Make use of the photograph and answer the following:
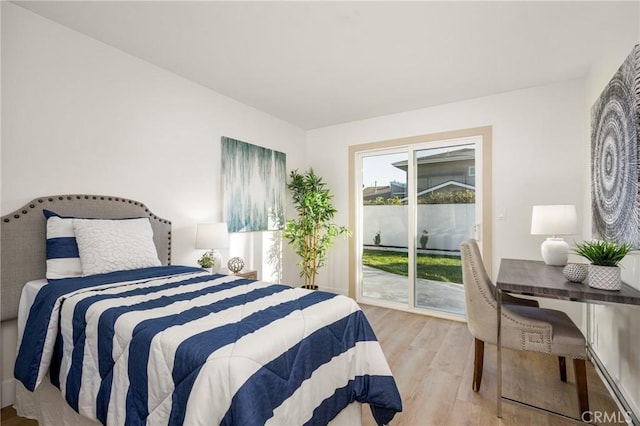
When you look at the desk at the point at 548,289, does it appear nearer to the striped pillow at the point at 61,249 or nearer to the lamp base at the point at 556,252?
the lamp base at the point at 556,252

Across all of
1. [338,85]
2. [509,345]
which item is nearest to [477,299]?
[509,345]

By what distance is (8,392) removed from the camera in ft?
6.46

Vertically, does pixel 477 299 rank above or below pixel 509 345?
above

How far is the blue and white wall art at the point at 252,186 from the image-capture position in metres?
3.52

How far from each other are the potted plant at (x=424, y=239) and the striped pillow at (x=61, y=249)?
11.4ft

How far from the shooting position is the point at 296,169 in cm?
464

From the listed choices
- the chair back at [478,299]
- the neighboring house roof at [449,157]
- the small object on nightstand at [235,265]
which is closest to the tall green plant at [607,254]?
the chair back at [478,299]

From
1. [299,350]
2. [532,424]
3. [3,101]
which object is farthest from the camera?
[3,101]

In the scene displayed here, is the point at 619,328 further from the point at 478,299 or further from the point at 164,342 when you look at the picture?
the point at 164,342

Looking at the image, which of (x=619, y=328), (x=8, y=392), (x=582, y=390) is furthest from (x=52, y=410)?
(x=619, y=328)

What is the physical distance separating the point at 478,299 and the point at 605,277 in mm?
669

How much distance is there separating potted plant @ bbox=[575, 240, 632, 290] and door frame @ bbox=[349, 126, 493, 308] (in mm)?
1708

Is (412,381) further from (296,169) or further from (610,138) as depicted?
(296,169)

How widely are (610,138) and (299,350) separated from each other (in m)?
2.59
